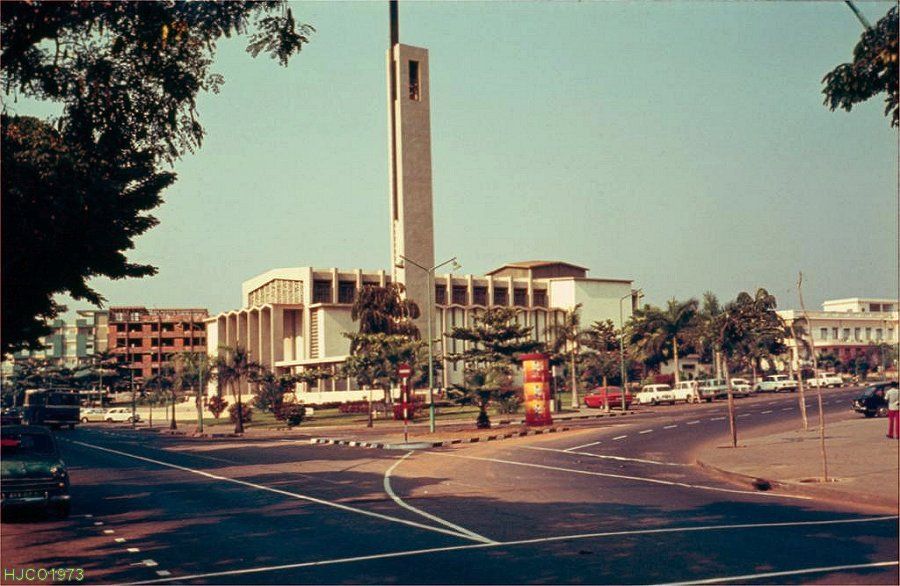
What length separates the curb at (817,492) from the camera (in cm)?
1575

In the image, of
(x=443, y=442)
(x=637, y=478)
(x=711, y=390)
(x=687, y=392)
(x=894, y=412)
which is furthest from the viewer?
(x=711, y=390)

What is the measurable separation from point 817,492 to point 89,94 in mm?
14764

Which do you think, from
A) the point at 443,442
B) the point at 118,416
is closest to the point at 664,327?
the point at 443,442

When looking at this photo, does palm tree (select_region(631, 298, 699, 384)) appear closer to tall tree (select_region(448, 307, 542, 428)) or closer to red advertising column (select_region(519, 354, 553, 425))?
tall tree (select_region(448, 307, 542, 428))

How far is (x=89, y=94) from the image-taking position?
10945 mm

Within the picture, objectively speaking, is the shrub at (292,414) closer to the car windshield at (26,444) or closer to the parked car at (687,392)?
the parked car at (687,392)

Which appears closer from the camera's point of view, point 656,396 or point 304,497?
point 304,497

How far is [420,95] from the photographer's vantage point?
99.2m

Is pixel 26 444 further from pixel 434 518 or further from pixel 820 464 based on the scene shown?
pixel 820 464

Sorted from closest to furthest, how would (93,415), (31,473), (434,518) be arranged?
(434,518)
(31,473)
(93,415)

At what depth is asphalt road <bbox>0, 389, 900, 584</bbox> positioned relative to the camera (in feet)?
34.2

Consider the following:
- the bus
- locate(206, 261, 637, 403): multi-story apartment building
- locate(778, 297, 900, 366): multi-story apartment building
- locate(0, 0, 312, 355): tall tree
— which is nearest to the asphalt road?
locate(0, 0, 312, 355): tall tree

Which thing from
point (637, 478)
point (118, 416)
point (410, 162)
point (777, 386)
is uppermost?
point (410, 162)

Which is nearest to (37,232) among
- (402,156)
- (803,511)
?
(803,511)
